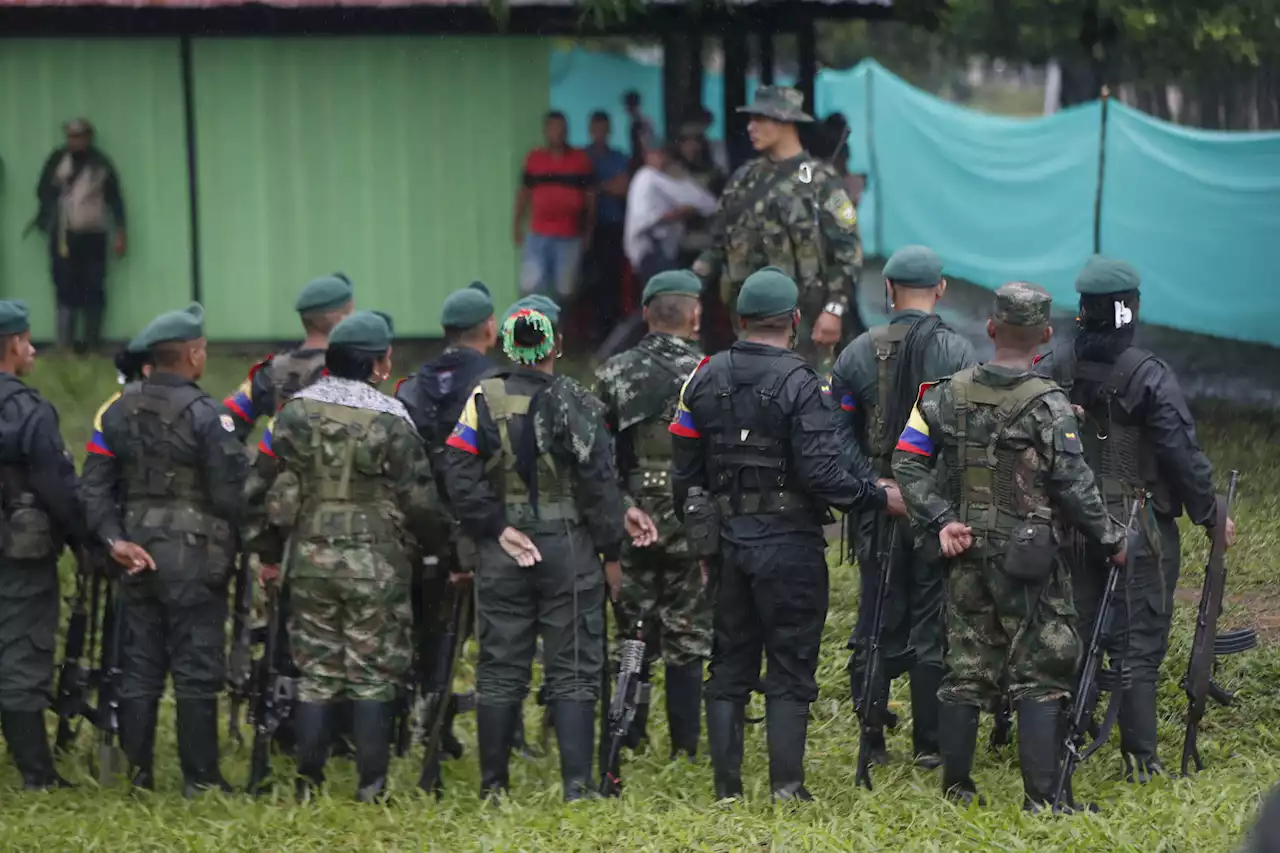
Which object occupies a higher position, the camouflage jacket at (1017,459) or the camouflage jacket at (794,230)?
the camouflage jacket at (794,230)

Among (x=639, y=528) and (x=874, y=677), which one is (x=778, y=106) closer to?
(x=639, y=528)

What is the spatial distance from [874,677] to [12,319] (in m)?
3.52

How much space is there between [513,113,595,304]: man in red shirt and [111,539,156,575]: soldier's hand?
7.79 m

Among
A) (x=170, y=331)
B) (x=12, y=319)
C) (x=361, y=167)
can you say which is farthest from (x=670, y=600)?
(x=361, y=167)

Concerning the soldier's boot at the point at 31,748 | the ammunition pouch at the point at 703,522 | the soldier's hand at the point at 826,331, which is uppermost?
the soldier's hand at the point at 826,331

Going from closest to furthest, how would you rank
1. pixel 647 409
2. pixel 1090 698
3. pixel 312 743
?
pixel 1090 698, pixel 312 743, pixel 647 409

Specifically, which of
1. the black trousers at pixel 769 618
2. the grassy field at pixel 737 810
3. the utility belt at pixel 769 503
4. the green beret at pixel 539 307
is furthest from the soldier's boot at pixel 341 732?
the utility belt at pixel 769 503

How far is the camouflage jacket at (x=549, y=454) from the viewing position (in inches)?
265

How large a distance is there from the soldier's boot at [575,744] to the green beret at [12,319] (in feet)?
8.37

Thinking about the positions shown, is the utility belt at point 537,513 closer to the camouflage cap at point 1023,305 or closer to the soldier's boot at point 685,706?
the soldier's boot at point 685,706

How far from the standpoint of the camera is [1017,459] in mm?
6273

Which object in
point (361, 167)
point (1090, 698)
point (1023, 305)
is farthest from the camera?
point (361, 167)

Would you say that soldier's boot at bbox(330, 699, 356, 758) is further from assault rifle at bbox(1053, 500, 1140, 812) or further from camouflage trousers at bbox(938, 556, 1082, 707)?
assault rifle at bbox(1053, 500, 1140, 812)

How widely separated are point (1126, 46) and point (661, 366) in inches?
242
